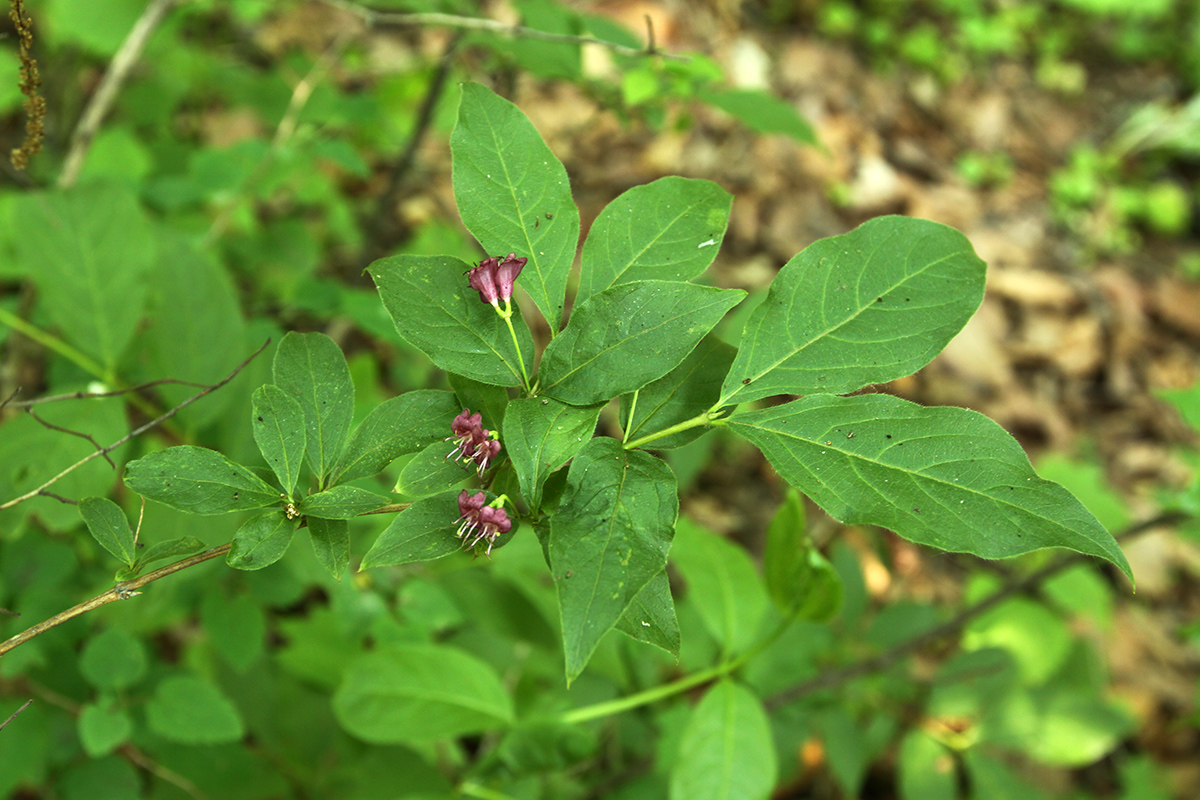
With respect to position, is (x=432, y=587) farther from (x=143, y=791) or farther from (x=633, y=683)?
(x=143, y=791)

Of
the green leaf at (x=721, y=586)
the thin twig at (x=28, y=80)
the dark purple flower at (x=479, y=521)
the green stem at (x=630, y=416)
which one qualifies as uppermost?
the thin twig at (x=28, y=80)

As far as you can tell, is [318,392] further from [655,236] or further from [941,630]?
[941,630]

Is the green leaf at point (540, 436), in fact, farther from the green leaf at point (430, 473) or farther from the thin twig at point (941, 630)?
the thin twig at point (941, 630)

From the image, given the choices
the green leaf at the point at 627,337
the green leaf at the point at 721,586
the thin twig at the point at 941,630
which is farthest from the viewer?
the thin twig at the point at 941,630

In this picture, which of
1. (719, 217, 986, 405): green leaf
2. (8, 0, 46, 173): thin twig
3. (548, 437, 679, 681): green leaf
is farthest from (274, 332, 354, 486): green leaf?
(8, 0, 46, 173): thin twig

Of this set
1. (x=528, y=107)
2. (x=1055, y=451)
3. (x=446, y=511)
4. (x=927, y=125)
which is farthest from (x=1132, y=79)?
(x=446, y=511)

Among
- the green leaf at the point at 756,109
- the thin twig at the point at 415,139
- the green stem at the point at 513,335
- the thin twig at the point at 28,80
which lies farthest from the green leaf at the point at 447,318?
the thin twig at the point at 415,139
